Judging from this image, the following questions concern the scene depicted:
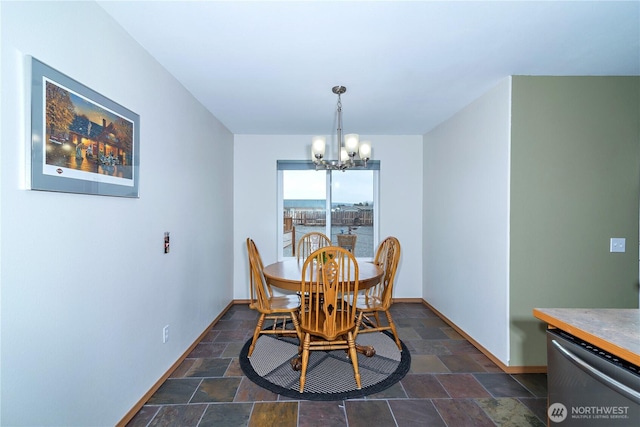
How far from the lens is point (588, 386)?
95 centimetres

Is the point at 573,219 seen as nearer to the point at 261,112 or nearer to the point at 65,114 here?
the point at 261,112

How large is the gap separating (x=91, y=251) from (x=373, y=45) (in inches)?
77.0

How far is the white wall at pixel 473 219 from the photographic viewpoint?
221cm

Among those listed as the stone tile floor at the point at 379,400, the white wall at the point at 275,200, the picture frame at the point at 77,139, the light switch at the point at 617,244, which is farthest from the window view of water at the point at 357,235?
the picture frame at the point at 77,139

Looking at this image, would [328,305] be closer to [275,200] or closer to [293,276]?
[293,276]

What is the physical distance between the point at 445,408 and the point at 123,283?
212 cm

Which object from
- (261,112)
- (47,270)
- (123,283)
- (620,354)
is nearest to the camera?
(620,354)

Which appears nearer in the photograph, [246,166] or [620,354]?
[620,354]

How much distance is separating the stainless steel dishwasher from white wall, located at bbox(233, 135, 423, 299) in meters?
2.72

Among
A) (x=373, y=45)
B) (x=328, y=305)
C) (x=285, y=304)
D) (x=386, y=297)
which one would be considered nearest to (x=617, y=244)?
(x=386, y=297)

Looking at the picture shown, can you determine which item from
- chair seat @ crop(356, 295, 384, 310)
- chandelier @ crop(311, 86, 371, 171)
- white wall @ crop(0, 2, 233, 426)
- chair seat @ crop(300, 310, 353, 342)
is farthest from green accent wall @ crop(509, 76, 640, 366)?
white wall @ crop(0, 2, 233, 426)

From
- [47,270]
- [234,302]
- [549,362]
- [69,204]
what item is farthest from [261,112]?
[549,362]

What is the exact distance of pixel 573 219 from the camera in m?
2.15

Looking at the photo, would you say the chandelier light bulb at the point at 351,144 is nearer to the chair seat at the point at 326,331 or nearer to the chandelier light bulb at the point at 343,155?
the chandelier light bulb at the point at 343,155
